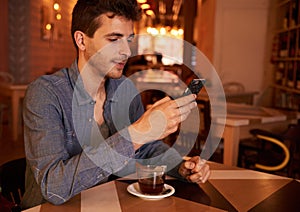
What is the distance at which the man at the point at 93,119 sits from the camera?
1.08 m

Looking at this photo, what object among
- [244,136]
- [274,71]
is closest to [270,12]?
[274,71]

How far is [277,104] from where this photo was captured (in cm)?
545

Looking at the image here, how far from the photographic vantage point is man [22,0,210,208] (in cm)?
108

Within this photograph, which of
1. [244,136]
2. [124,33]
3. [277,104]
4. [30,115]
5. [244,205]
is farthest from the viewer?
[277,104]

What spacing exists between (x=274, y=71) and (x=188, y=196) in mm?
5307

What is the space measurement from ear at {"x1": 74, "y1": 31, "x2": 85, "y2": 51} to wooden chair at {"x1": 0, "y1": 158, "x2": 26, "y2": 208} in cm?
48

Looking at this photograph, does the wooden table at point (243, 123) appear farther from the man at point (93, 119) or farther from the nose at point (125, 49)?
the nose at point (125, 49)

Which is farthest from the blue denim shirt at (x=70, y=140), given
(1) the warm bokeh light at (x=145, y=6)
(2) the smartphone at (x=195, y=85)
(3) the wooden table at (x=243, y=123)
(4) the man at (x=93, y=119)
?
(1) the warm bokeh light at (x=145, y=6)

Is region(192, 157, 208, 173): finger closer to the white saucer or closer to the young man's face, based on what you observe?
the white saucer

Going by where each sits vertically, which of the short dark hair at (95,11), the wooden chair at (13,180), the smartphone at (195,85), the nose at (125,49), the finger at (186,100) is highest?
the short dark hair at (95,11)

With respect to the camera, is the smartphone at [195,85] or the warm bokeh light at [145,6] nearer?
the smartphone at [195,85]

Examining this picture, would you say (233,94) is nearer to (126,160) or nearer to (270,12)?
(270,12)

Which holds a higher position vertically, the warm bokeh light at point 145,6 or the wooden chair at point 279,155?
the warm bokeh light at point 145,6

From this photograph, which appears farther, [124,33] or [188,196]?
[124,33]
